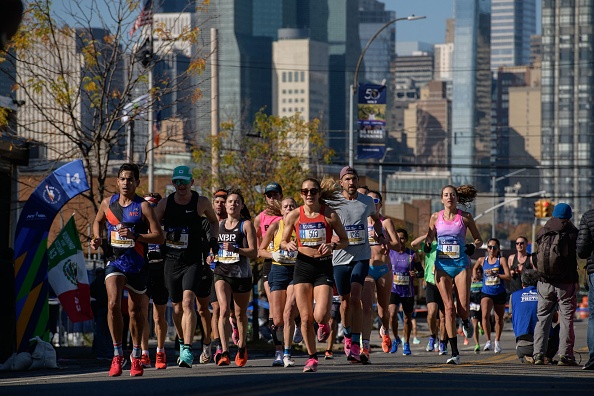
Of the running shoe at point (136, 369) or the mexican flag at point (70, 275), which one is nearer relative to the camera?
the running shoe at point (136, 369)

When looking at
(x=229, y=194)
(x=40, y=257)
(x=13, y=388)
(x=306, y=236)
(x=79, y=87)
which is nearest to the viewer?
(x=13, y=388)

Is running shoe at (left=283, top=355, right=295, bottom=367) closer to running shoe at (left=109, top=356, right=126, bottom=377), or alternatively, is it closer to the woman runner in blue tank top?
running shoe at (left=109, top=356, right=126, bottom=377)

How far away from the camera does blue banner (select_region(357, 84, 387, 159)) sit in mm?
38469

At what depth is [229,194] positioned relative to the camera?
16516 millimetres

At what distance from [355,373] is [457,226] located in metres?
4.02

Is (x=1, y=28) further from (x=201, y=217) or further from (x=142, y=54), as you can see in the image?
(x=142, y=54)

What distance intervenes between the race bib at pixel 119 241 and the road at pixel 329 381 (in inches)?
52.6

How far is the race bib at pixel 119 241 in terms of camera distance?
556 inches

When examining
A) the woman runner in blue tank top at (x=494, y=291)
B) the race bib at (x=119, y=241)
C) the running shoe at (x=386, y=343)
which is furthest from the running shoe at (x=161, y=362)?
the woman runner in blue tank top at (x=494, y=291)

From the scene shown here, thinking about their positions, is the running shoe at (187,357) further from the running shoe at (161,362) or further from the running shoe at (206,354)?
the running shoe at (206,354)

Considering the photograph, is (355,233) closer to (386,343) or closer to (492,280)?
(386,343)

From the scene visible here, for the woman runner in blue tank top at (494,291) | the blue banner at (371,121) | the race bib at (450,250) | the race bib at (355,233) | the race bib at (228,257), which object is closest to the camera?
the race bib at (355,233)

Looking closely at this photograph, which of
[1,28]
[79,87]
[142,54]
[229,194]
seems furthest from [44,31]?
[1,28]

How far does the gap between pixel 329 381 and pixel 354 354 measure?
152 inches
